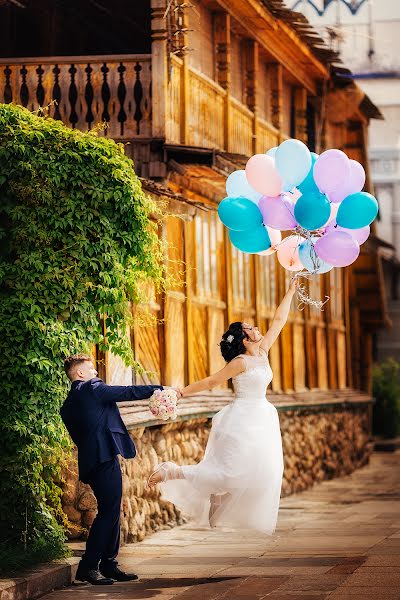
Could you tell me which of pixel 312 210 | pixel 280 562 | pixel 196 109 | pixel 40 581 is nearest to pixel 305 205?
pixel 312 210

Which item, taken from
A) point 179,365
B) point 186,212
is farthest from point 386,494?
point 186,212

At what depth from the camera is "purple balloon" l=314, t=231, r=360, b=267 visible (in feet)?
39.2

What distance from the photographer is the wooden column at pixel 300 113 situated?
2556 centimetres

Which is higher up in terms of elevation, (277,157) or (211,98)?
(211,98)

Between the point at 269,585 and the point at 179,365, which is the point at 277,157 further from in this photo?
the point at 179,365

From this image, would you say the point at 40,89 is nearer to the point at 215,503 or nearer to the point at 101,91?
the point at 101,91

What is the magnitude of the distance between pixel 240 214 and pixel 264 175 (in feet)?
1.32

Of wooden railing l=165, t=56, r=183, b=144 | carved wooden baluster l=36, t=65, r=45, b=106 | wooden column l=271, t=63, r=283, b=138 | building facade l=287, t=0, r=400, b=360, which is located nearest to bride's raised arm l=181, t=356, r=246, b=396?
wooden railing l=165, t=56, r=183, b=144

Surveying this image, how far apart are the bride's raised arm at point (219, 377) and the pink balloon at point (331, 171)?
164 centimetres

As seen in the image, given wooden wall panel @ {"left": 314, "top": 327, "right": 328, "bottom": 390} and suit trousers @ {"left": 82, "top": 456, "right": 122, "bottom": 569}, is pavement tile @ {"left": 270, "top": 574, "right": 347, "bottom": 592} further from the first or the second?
wooden wall panel @ {"left": 314, "top": 327, "right": 328, "bottom": 390}

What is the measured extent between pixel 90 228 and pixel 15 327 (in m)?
1.20

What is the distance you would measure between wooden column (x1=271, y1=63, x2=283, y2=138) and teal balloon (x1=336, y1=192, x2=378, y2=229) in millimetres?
11853

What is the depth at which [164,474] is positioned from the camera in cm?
1168

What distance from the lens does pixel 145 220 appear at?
42.7ft
